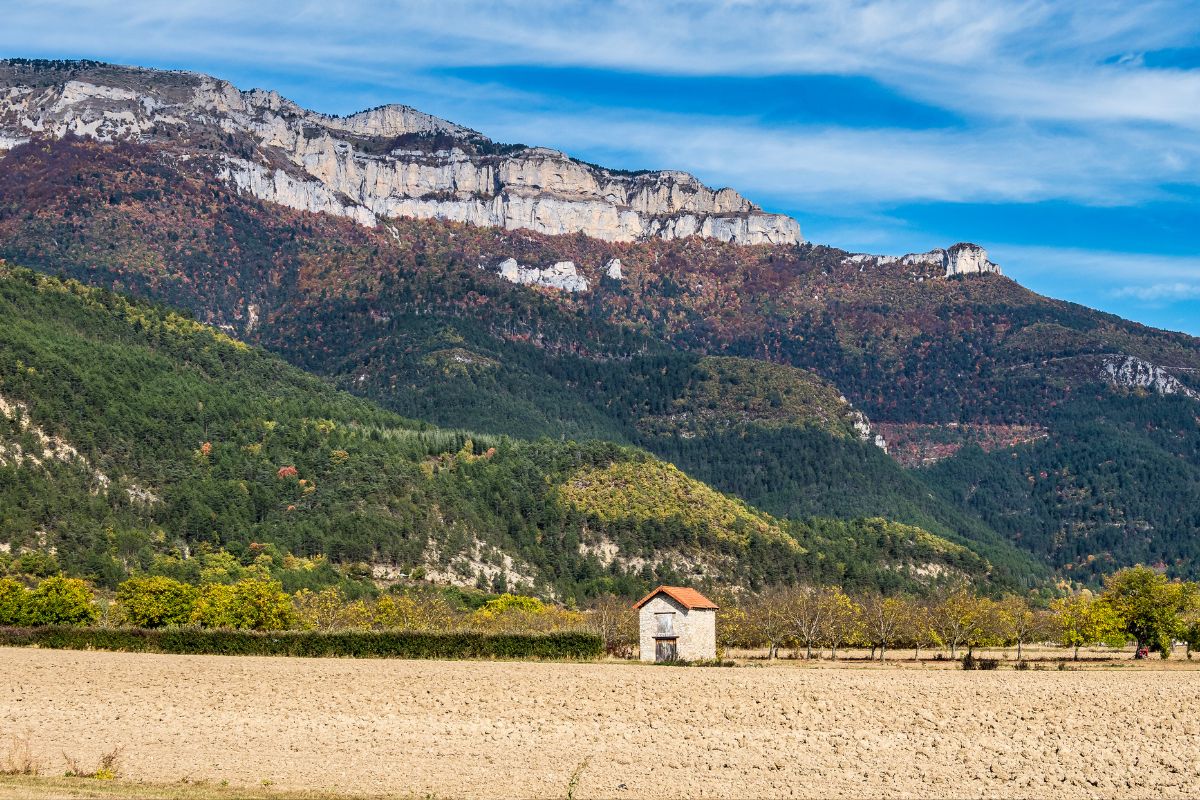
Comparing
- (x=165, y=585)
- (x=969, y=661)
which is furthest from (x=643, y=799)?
(x=165, y=585)

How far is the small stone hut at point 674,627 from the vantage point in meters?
105

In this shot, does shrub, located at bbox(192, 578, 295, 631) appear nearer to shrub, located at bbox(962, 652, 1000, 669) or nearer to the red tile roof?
the red tile roof

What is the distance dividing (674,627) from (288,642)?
28051 millimetres

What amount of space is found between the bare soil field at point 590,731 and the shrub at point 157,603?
27909mm

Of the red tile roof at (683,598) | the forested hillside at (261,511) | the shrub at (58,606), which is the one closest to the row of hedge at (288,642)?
the shrub at (58,606)

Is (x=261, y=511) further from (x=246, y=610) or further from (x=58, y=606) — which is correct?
(x=58, y=606)

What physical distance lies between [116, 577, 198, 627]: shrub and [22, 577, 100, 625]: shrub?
8.59ft

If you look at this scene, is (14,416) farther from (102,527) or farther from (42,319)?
(42,319)

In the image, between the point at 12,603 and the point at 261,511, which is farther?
the point at 261,511

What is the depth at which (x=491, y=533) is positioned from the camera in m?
186

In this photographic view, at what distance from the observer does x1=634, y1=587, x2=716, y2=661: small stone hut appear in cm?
10494

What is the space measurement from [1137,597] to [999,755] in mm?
71497

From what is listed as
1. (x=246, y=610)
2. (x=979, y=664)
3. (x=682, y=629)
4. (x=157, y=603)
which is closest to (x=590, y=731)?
(x=682, y=629)

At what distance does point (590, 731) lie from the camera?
58156 millimetres
